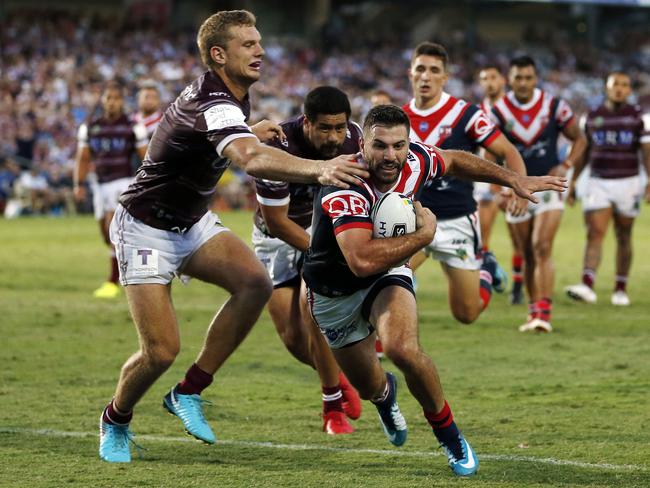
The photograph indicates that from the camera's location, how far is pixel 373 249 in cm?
589

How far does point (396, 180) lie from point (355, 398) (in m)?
1.91

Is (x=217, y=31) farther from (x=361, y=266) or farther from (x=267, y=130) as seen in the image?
(x=361, y=266)

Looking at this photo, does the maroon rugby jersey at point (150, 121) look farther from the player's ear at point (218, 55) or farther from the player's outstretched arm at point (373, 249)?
the player's outstretched arm at point (373, 249)

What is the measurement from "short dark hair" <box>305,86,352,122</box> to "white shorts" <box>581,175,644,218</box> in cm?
728

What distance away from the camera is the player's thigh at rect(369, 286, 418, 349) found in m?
5.93

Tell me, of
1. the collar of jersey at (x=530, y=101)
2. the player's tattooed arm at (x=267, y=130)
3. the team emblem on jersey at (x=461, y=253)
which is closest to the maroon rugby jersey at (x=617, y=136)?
the collar of jersey at (x=530, y=101)

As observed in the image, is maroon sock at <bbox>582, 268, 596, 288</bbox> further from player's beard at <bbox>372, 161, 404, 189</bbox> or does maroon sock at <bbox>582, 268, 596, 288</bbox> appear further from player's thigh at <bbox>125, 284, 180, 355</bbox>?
player's thigh at <bbox>125, 284, 180, 355</bbox>

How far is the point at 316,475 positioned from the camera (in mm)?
6039

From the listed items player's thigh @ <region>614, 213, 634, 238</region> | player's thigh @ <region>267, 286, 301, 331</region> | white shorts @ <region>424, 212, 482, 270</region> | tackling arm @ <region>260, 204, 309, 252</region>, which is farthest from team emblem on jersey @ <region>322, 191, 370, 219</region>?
player's thigh @ <region>614, 213, 634, 238</region>

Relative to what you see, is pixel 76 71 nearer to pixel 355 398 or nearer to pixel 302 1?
pixel 302 1

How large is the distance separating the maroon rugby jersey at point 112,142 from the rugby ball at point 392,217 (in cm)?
906

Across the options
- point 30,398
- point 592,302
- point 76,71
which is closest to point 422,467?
point 30,398

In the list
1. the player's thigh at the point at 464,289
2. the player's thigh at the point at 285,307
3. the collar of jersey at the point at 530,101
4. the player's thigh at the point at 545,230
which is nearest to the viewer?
the player's thigh at the point at 285,307

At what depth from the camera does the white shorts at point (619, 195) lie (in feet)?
44.8
